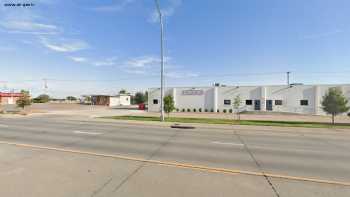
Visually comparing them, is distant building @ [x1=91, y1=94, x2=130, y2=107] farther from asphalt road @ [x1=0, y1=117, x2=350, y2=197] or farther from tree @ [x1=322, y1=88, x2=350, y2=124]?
asphalt road @ [x1=0, y1=117, x2=350, y2=197]

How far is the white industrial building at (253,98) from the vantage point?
33.0 metres

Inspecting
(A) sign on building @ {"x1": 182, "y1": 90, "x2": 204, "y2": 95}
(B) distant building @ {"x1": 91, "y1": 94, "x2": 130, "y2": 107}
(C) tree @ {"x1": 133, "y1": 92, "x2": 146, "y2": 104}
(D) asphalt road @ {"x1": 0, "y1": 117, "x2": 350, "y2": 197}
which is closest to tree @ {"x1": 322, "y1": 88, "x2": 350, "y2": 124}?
(D) asphalt road @ {"x1": 0, "y1": 117, "x2": 350, "y2": 197}

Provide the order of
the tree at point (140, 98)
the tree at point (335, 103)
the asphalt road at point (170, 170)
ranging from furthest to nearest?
the tree at point (140, 98) < the tree at point (335, 103) < the asphalt road at point (170, 170)

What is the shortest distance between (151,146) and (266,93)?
32934mm

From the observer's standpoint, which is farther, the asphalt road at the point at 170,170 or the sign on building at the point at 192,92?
the sign on building at the point at 192,92

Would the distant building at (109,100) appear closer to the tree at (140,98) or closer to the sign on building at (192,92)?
the tree at (140,98)

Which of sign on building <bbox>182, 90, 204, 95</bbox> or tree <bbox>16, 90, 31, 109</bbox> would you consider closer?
tree <bbox>16, 90, 31, 109</bbox>

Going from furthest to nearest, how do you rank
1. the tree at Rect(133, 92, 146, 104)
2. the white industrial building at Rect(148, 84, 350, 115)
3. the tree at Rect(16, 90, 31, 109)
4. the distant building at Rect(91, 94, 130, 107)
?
the tree at Rect(133, 92, 146, 104) < the distant building at Rect(91, 94, 130, 107) < the white industrial building at Rect(148, 84, 350, 115) < the tree at Rect(16, 90, 31, 109)

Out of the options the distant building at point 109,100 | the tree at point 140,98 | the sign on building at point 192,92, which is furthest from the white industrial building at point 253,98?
the tree at point 140,98

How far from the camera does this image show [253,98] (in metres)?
36.3

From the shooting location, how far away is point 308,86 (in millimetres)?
33438

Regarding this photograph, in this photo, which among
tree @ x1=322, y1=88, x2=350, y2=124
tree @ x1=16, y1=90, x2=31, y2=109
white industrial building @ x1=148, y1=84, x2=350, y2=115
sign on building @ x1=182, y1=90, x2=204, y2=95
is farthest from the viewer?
sign on building @ x1=182, y1=90, x2=204, y2=95

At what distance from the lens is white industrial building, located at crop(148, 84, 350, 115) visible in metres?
33.0

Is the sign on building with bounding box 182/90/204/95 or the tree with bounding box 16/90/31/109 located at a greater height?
the sign on building with bounding box 182/90/204/95
